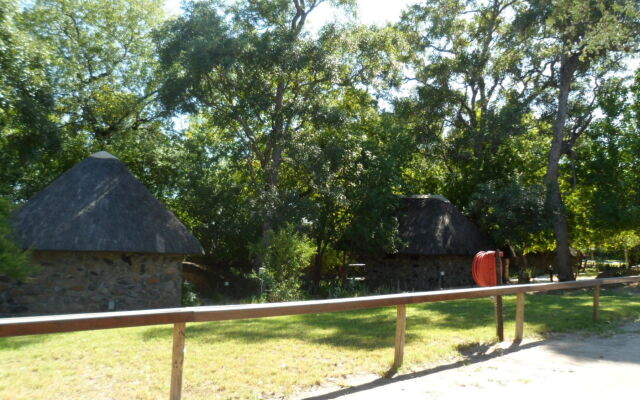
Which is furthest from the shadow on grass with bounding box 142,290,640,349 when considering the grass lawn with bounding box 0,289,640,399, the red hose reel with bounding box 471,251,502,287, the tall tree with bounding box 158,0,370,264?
the tall tree with bounding box 158,0,370,264

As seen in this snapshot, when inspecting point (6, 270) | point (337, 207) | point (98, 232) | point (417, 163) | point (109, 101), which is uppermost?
point (109, 101)

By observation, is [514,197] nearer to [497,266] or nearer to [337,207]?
[337,207]

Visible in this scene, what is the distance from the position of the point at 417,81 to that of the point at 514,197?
738cm

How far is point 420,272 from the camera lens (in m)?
23.4

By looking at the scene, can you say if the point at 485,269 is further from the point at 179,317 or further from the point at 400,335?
the point at 179,317

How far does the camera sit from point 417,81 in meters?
25.7

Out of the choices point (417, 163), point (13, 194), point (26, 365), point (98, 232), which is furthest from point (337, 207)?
point (26, 365)

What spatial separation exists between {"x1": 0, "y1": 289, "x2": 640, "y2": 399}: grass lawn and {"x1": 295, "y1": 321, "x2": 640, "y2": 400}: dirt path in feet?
1.27

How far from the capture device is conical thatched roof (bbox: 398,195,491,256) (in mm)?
22891

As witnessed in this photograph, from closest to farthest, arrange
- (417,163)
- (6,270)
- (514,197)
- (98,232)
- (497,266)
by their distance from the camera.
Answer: (497,266) < (6,270) < (98,232) < (514,197) < (417,163)

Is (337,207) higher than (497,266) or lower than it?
higher

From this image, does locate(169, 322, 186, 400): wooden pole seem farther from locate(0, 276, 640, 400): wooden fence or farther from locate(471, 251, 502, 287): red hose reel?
locate(471, 251, 502, 287): red hose reel

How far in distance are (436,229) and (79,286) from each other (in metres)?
14.9

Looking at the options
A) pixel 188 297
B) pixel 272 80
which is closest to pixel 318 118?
pixel 272 80
